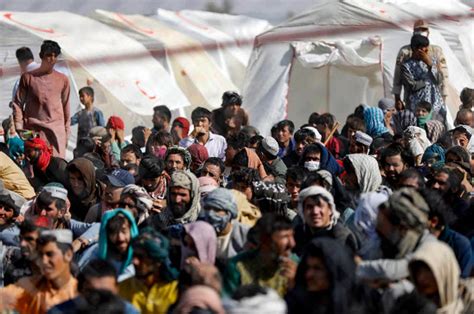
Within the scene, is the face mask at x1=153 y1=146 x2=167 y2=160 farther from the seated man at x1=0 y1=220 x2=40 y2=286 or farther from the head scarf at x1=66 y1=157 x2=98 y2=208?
the seated man at x1=0 y1=220 x2=40 y2=286

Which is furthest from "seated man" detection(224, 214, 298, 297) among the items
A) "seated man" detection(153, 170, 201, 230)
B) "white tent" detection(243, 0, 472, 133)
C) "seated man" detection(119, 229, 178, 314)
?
"white tent" detection(243, 0, 472, 133)

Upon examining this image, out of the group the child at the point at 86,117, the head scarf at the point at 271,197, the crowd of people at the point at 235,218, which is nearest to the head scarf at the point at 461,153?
the crowd of people at the point at 235,218

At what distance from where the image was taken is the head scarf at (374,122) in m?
14.1

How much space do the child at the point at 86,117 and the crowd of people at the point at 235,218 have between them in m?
1.63

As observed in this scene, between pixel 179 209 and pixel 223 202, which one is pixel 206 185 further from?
pixel 223 202

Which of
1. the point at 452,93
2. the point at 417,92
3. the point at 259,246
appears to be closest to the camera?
the point at 259,246

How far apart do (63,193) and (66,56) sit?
8.11m

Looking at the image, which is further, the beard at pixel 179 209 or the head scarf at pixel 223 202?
the beard at pixel 179 209

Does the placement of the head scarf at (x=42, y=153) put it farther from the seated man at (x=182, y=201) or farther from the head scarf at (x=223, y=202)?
the head scarf at (x=223, y=202)

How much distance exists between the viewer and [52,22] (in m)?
19.2

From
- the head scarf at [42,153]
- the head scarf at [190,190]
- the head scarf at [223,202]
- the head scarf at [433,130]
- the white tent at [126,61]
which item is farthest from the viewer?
the white tent at [126,61]

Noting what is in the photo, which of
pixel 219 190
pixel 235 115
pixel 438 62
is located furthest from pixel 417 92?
pixel 219 190

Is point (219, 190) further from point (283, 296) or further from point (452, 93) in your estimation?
point (452, 93)

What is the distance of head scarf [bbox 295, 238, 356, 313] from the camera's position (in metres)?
6.88
